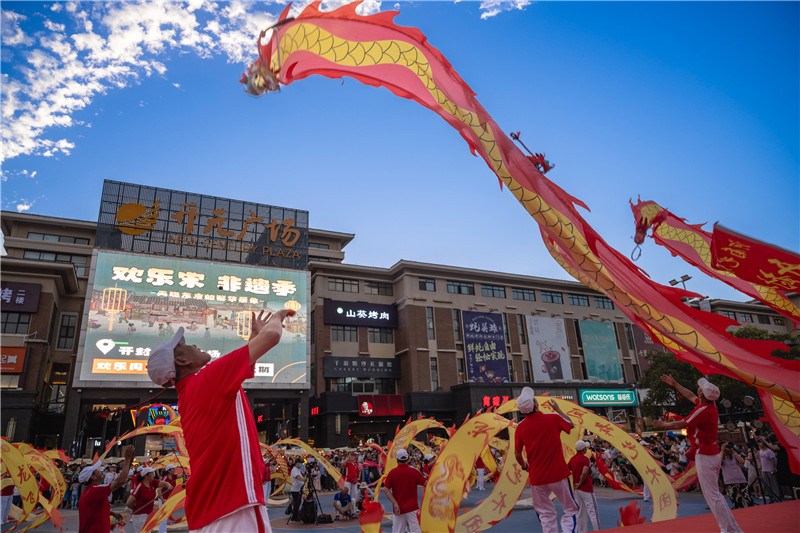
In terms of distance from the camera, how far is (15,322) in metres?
34.3

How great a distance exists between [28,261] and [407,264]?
2713cm

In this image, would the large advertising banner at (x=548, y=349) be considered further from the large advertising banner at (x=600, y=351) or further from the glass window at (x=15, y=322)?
the glass window at (x=15, y=322)

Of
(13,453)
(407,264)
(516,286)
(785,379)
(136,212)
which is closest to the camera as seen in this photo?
(785,379)

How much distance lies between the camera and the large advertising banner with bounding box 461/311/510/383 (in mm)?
43469

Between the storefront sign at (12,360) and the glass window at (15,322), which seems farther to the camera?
the glass window at (15,322)

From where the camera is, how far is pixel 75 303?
40.5 m

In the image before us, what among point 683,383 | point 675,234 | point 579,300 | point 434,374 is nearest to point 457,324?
point 434,374

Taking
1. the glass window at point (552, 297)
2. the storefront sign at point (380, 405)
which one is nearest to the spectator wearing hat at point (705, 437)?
the storefront sign at point (380, 405)

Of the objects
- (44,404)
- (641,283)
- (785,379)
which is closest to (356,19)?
(641,283)

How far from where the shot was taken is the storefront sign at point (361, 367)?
40281 millimetres

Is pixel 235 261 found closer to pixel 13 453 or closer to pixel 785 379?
pixel 13 453

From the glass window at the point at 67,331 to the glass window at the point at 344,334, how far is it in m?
19.4

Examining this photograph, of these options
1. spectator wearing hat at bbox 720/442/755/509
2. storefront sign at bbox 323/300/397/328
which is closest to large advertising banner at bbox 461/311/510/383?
storefront sign at bbox 323/300/397/328

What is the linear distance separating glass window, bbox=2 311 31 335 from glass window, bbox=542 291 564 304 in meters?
41.0
